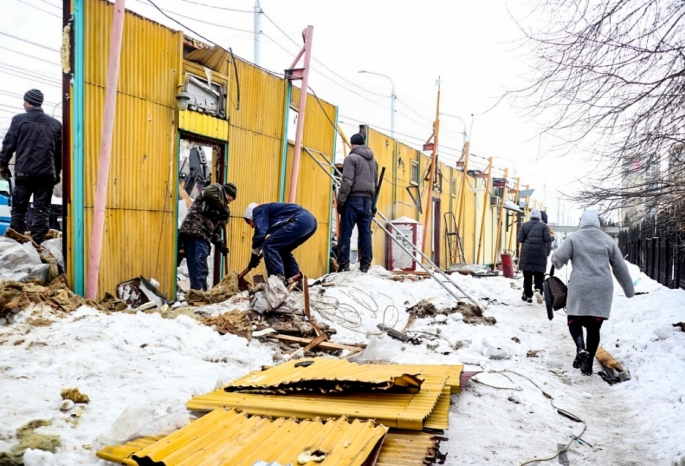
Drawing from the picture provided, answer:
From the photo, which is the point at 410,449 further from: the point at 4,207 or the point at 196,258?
the point at 4,207

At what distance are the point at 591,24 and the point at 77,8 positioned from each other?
5239 millimetres

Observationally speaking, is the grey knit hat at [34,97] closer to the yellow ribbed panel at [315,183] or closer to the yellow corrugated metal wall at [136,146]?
the yellow corrugated metal wall at [136,146]

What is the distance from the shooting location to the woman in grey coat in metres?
5.61

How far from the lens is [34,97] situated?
20.6 feet

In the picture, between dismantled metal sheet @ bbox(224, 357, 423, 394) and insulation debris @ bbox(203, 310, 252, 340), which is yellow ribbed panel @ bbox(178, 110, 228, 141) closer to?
insulation debris @ bbox(203, 310, 252, 340)

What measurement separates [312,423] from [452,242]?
17.8 meters

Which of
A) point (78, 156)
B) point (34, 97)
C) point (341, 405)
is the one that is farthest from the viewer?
point (34, 97)

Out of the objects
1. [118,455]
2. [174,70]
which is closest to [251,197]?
[174,70]

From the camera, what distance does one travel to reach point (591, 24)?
17.0 ft

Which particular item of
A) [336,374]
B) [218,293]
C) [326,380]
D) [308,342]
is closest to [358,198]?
[218,293]

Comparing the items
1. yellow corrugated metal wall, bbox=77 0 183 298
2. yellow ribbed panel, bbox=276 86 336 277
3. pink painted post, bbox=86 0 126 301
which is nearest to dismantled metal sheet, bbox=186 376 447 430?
pink painted post, bbox=86 0 126 301

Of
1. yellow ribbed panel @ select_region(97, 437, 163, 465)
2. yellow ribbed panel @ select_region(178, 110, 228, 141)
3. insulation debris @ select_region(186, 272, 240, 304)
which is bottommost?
yellow ribbed panel @ select_region(97, 437, 163, 465)

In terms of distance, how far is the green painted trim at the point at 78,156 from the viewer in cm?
555

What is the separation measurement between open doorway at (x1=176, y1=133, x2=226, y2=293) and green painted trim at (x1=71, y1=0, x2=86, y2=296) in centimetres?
156
